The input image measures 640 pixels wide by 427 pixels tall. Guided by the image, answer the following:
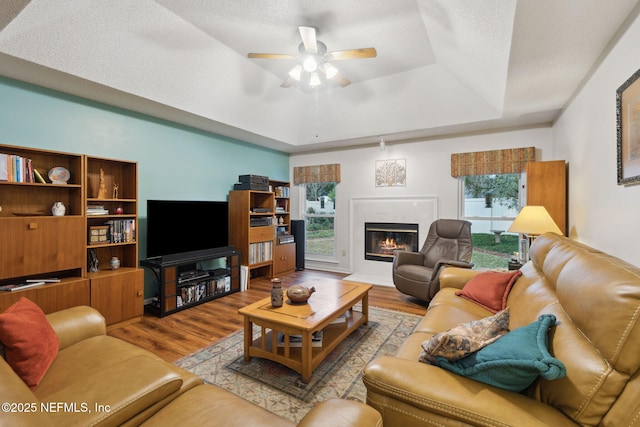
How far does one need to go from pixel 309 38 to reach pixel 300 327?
94.4 inches

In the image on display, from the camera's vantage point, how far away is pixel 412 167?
4723 mm

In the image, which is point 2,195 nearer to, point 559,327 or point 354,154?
point 559,327

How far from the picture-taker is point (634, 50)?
162 centimetres

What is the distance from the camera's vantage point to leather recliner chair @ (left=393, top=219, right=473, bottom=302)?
332cm

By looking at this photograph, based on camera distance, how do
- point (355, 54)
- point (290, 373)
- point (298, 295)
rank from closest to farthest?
1. point (290, 373)
2. point (298, 295)
3. point (355, 54)

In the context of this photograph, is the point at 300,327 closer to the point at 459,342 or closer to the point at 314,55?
the point at 459,342

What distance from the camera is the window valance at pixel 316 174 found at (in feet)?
17.6

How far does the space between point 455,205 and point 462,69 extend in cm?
198

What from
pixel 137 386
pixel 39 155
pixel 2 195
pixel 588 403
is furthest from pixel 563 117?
pixel 2 195

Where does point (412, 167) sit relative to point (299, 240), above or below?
above

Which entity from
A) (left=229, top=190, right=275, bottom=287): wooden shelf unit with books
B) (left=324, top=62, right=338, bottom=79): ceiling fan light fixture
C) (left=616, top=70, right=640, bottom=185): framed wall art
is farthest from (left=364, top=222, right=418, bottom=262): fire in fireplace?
(left=616, top=70, right=640, bottom=185): framed wall art

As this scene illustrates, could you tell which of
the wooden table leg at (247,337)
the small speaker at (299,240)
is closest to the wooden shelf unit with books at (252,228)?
the small speaker at (299,240)

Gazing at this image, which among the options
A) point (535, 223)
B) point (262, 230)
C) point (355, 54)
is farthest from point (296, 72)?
point (535, 223)

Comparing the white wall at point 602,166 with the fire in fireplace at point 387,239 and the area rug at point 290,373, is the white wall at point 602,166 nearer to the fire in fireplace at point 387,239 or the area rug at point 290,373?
the area rug at point 290,373
